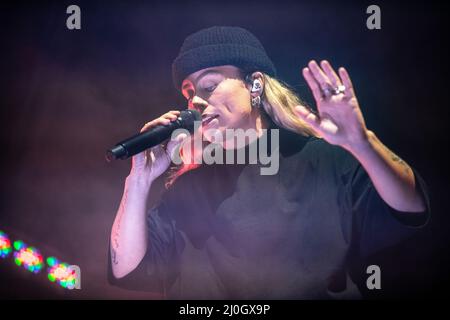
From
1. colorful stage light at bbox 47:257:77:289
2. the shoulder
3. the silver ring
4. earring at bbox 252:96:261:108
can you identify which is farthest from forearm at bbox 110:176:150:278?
the silver ring

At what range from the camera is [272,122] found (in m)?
2.29

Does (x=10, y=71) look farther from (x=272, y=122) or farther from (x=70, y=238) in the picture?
(x=272, y=122)

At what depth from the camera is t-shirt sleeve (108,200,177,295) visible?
7.17 ft

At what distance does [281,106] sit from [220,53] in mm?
383

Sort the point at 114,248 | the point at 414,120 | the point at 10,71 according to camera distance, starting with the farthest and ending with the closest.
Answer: the point at 10,71 < the point at 414,120 < the point at 114,248

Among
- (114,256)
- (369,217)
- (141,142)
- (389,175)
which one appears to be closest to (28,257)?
(114,256)

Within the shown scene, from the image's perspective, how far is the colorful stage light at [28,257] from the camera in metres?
2.43

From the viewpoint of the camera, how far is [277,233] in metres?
2.19

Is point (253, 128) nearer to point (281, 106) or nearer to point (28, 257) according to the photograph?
point (281, 106)

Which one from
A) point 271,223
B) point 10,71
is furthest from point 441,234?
point 10,71

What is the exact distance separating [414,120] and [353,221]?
61 centimetres

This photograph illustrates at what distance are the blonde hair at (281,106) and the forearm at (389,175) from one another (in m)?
0.38

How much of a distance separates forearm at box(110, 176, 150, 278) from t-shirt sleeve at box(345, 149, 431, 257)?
93 cm

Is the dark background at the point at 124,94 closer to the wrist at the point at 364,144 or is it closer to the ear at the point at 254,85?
the ear at the point at 254,85
